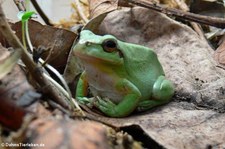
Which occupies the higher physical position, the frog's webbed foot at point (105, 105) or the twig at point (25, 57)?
the twig at point (25, 57)

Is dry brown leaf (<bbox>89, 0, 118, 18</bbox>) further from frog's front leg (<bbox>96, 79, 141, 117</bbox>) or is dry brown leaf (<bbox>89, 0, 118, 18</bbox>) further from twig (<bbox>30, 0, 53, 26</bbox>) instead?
frog's front leg (<bbox>96, 79, 141, 117</bbox>)

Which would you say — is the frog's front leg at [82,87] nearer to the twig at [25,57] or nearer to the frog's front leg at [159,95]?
the frog's front leg at [159,95]

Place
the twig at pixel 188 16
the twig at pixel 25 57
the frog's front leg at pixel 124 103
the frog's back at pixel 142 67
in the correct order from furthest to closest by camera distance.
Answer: the twig at pixel 188 16
the frog's back at pixel 142 67
the frog's front leg at pixel 124 103
the twig at pixel 25 57

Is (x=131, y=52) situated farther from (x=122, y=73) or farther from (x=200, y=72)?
(x=200, y=72)

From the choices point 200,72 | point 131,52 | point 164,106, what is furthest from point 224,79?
point 131,52

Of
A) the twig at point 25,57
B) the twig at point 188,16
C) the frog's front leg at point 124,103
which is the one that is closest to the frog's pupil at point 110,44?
the frog's front leg at point 124,103

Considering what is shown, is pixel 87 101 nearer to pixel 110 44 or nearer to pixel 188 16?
pixel 110 44

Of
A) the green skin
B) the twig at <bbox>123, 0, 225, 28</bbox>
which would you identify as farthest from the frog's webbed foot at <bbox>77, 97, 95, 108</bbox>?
the twig at <bbox>123, 0, 225, 28</bbox>

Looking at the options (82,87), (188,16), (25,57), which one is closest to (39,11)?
(82,87)
